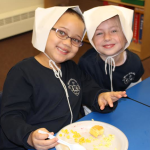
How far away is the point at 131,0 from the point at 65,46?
6.86ft

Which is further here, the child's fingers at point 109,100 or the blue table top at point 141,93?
the blue table top at point 141,93

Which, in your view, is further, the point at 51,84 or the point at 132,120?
the point at 51,84

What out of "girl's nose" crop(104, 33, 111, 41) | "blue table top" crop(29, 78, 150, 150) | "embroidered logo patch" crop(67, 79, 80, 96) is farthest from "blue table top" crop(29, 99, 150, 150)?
"girl's nose" crop(104, 33, 111, 41)

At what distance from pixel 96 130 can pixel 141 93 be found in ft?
1.43

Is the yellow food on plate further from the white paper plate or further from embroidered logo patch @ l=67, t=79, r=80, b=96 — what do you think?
embroidered logo patch @ l=67, t=79, r=80, b=96

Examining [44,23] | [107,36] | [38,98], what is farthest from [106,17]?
[38,98]

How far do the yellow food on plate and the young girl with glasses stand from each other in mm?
146

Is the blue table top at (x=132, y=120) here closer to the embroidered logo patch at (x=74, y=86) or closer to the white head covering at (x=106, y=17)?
the embroidered logo patch at (x=74, y=86)

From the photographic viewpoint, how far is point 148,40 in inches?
129

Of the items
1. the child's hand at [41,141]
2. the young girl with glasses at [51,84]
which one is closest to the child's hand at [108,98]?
the young girl with glasses at [51,84]

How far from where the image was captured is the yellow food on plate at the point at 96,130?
1082 millimetres

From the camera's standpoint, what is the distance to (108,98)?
1272 mm

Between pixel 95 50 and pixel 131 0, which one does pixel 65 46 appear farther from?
pixel 131 0

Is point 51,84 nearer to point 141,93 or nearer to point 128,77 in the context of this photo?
point 141,93
